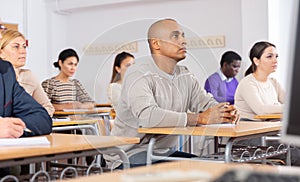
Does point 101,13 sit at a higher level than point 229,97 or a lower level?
higher

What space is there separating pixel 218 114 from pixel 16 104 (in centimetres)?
98

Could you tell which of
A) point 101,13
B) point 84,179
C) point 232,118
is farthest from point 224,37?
point 84,179

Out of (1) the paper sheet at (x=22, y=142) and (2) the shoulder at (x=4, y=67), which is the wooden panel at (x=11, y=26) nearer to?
(2) the shoulder at (x=4, y=67)

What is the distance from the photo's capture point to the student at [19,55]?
4.28m

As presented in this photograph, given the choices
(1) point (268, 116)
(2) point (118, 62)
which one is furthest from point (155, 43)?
(1) point (268, 116)

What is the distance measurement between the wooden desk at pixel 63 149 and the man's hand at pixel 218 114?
1.44ft

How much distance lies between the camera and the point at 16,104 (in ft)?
8.07

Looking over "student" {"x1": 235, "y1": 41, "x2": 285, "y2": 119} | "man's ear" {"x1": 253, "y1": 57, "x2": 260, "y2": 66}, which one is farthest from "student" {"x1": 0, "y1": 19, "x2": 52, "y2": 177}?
"man's ear" {"x1": 253, "y1": 57, "x2": 260, "y2": 66}

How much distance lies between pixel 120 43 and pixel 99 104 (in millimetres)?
266

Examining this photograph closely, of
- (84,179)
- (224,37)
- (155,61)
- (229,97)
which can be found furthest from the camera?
(224,37)

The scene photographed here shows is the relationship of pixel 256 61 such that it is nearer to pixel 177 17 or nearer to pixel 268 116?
pixel 268 116

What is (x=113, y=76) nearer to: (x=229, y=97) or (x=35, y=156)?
(x=35, y=156)

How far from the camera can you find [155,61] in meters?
2.25

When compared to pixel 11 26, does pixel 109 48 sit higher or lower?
lower
